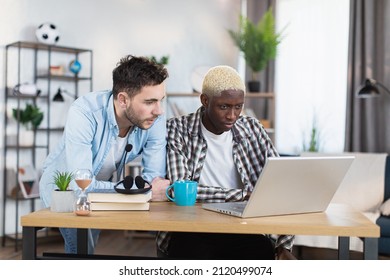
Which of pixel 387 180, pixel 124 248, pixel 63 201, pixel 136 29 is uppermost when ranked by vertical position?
pixel 136 29

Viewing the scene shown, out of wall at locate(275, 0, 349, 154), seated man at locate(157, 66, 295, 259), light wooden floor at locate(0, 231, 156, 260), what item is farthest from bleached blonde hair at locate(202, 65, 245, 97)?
wall at locate(275, 0, 349, 154)

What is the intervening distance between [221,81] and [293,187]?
62 cm

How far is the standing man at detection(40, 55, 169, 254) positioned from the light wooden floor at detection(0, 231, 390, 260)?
212 centimetres

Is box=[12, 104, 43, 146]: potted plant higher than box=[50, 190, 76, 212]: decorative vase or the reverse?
higher

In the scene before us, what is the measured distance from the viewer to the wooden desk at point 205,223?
1.60 meters

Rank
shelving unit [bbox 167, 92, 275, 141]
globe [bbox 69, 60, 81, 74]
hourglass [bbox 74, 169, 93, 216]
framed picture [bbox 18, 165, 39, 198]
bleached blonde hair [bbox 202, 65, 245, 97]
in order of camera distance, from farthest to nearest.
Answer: shelving unit [bbox 167, 92, 275, 141] < globe [bbox 69, 60, 81, 74] < framed picture [bbox 18, 165, 39, 198] < bleached blonde hair [bbox 202, 65, 245, 97] < hourglass [bbox 74, 169, 93, 216]

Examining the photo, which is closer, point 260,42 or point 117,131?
point 117,131

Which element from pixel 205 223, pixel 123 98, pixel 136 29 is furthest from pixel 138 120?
pixel 136 29

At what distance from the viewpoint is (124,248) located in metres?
4.60

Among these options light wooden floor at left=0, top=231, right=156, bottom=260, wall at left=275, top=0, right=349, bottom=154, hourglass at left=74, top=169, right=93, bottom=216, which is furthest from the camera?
wall at left=275, top=0, right=349, bottom=154

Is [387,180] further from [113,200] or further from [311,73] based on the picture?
[113,200]

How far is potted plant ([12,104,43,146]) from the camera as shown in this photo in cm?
460

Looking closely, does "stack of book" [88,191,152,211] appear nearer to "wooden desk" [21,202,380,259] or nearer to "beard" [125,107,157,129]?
"wooden desk" [21,202,380,259]
